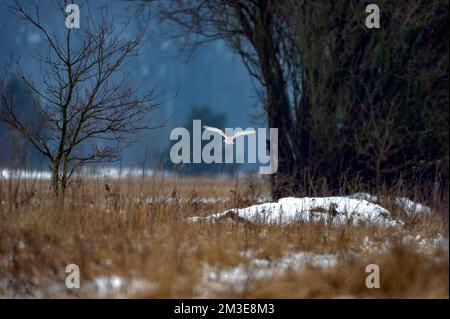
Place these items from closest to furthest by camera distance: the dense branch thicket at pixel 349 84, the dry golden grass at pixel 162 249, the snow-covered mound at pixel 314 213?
the dry golden grass at pixel 162 249
the snow-covered mound at pixel 314 213
the dense branch thicket at pixel 349 84

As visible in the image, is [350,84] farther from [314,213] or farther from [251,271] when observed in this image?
[251,271]

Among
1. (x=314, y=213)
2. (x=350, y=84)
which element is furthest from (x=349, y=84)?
(x=314, y=213)

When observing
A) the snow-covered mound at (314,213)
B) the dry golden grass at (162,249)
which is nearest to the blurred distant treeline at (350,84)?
the snow-covered mound at (314,213)

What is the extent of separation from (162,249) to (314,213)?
2.93 m

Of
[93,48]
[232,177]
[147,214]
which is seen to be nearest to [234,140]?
[232,177]

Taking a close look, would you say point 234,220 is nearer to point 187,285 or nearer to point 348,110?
point 187,285

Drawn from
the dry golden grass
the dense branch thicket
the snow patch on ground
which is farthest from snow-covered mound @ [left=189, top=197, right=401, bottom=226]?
the dense branch thicket

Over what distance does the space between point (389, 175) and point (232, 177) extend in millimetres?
4655

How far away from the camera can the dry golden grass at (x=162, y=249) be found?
4.35 m

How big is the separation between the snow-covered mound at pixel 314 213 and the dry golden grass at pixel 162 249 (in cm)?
31

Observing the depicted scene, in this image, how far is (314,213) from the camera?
7.50 metres

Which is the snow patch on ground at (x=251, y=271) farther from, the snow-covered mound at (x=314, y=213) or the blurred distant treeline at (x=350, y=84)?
the blurred distant treeline at (x=350, y=84)

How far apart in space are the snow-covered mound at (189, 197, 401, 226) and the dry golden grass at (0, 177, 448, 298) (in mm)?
311

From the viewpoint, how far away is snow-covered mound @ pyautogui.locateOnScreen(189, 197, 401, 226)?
7.02m
